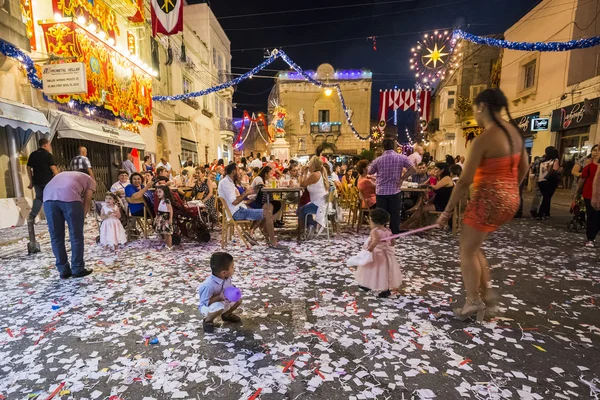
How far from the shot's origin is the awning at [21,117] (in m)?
5.91

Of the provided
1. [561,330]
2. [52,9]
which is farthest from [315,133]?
[561,330]

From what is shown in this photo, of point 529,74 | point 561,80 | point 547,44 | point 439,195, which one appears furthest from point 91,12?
point 529,74

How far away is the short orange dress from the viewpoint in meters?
2.29

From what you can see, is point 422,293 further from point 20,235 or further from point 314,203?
point 20,235

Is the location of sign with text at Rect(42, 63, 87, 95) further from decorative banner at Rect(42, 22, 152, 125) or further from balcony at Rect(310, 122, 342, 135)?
balcony at Rect(310, 122, 342, 135)

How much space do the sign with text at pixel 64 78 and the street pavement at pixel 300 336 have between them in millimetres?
4444

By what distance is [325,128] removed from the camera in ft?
108

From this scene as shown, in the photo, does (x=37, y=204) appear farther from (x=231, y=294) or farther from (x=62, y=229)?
(x=231, y=294)

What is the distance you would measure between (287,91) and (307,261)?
3093cm

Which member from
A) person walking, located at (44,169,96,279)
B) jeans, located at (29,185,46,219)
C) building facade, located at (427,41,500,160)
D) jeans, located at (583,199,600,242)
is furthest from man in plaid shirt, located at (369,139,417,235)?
building facade, located at (427,41,500,160)

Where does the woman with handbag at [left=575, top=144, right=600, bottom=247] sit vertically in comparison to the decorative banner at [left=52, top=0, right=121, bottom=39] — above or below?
below

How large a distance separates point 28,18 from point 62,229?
6.78 m

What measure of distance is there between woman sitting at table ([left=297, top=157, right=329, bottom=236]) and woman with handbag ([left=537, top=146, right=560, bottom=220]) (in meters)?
5.77

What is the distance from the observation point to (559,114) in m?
11.1
